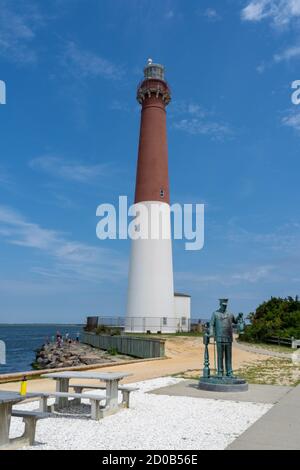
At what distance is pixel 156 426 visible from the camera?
838cm

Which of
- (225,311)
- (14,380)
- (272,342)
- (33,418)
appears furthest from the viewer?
(272,342)

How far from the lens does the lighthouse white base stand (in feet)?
119

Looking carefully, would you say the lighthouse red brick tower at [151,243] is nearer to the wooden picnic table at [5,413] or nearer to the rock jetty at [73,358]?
the rock jetty at [73,358]

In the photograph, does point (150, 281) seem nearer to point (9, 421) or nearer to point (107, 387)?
point (107, 387)

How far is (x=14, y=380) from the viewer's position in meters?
14.5

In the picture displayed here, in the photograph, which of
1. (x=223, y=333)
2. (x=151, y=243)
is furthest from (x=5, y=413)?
(x=151, y=243)

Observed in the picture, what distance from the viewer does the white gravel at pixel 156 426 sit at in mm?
7086

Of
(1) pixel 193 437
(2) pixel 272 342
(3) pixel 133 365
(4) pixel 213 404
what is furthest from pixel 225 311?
(2) pixel 272 342

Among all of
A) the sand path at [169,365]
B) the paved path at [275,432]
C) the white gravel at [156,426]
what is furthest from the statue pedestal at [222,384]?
the sand path at [169,365]

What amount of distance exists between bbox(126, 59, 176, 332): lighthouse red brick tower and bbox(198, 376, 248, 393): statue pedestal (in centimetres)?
2320

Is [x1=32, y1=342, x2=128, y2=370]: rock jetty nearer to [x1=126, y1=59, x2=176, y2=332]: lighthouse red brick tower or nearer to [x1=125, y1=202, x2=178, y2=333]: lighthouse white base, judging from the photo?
[x1=125, y1=202, x2=178, y2=333]: lighthouse white base

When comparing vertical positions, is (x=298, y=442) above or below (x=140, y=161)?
below

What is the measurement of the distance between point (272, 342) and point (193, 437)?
30.4 meters
